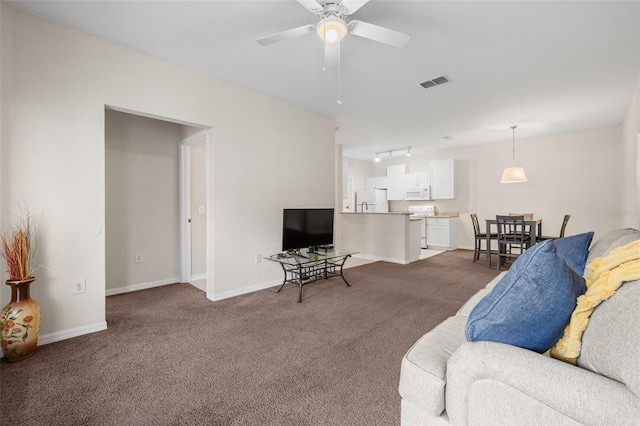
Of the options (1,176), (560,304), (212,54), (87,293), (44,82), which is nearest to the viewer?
(560,304)

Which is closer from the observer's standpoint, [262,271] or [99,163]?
[99,163]

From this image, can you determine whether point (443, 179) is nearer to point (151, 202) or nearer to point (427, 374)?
point (151, 202)

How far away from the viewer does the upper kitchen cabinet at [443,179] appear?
7238 mm

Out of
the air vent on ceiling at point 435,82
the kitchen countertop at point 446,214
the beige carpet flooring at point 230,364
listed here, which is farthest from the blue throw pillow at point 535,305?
the kitchen countertop at point 446,214

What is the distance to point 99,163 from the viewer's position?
8.50 feet

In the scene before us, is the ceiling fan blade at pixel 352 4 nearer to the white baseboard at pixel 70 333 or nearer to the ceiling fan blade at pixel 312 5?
the ceiling fan blade at pixel 312 5

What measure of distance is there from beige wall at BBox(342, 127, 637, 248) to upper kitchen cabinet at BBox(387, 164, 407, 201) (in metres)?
1.10

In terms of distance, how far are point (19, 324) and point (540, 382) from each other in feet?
9.91

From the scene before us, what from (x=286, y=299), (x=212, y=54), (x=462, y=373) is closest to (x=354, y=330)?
(x=286, y=299)

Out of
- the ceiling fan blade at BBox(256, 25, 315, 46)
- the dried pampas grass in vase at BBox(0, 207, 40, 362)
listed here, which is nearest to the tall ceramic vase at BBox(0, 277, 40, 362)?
the dried pampas grass in vase at BBox(0, 207, 40, 362)

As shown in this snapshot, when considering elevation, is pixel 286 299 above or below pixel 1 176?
below

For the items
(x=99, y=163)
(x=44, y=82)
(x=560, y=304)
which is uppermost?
(x=44, y=82)

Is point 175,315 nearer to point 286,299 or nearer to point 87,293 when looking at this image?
point 87,293

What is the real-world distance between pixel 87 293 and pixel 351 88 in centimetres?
360
